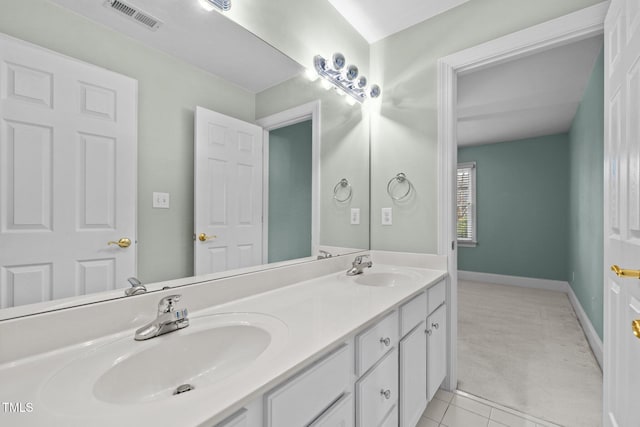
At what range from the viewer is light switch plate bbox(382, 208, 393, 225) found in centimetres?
215

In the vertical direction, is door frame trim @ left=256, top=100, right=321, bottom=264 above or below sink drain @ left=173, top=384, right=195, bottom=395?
above

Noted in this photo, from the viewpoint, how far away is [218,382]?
0.61 metres

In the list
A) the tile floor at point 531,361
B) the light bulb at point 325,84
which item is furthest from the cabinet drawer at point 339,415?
the light bulb at point 325,84

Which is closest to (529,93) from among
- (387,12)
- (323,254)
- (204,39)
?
(387,12)

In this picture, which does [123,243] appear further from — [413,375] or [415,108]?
[415,108]

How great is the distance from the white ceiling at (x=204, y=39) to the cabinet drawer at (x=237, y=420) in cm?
104

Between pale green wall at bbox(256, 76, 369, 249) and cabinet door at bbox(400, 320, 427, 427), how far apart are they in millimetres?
732

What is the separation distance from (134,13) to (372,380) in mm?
1450

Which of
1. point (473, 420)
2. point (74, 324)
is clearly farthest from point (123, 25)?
point (473, 420)

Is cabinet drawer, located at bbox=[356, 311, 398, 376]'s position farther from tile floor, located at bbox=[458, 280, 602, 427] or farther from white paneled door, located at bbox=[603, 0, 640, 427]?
tile floor, located at bbox=[458, 280, 602, 427]

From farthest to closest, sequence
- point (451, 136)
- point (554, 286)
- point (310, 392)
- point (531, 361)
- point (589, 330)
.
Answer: point (554, 286), point (589, 330), point (531, 361), point (451, 136), point (310, 392)

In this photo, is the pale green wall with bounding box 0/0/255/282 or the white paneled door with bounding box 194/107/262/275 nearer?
the pale green wall with bounding box 0/0/255/282

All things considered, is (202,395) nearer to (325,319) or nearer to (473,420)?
(325,319)

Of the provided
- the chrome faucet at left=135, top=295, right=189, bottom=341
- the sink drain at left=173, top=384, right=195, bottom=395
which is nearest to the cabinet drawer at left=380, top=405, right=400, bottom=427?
the sink drain at left=173, top=384, right=195, bottom=395
